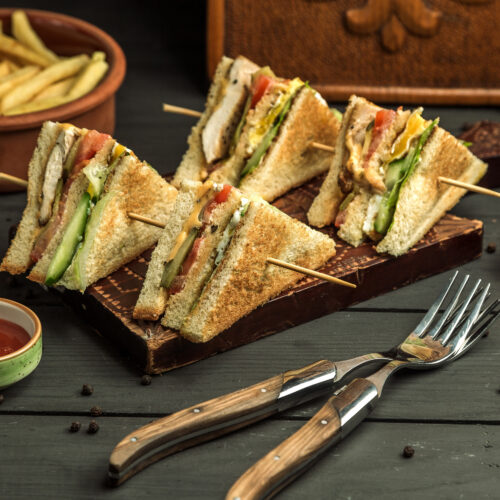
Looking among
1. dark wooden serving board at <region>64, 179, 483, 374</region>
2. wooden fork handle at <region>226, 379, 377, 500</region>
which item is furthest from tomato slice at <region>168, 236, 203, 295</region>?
wooden fork handle at <region>226, 379, 377, 500</region>

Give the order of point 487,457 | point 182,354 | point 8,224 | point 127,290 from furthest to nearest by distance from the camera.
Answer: point 8,224 < point 127,290 < point 182,354 < point 487,457

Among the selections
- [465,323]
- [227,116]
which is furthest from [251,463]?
[227,116]

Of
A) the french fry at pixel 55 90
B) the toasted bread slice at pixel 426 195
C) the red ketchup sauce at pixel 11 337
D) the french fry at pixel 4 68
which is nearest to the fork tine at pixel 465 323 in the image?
the toasted bread slice at pixel 426 195

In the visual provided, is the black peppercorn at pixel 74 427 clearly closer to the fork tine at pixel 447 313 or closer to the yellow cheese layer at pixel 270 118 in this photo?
the fork tine at pixel 447 313

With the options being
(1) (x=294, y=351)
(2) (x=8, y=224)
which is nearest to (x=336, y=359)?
(1) (x=294, y=351)

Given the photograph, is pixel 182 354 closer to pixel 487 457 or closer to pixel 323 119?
pixel 487 457

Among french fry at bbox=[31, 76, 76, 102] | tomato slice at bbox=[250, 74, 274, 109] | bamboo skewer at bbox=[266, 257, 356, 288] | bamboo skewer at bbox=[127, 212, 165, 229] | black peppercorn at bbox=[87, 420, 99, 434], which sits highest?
tomato slice at bbox=[250, 74, 274, 109]

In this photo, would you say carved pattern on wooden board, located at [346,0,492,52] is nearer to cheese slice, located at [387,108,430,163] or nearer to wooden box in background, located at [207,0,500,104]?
wooden box in background, located at [207,0,500,104]
